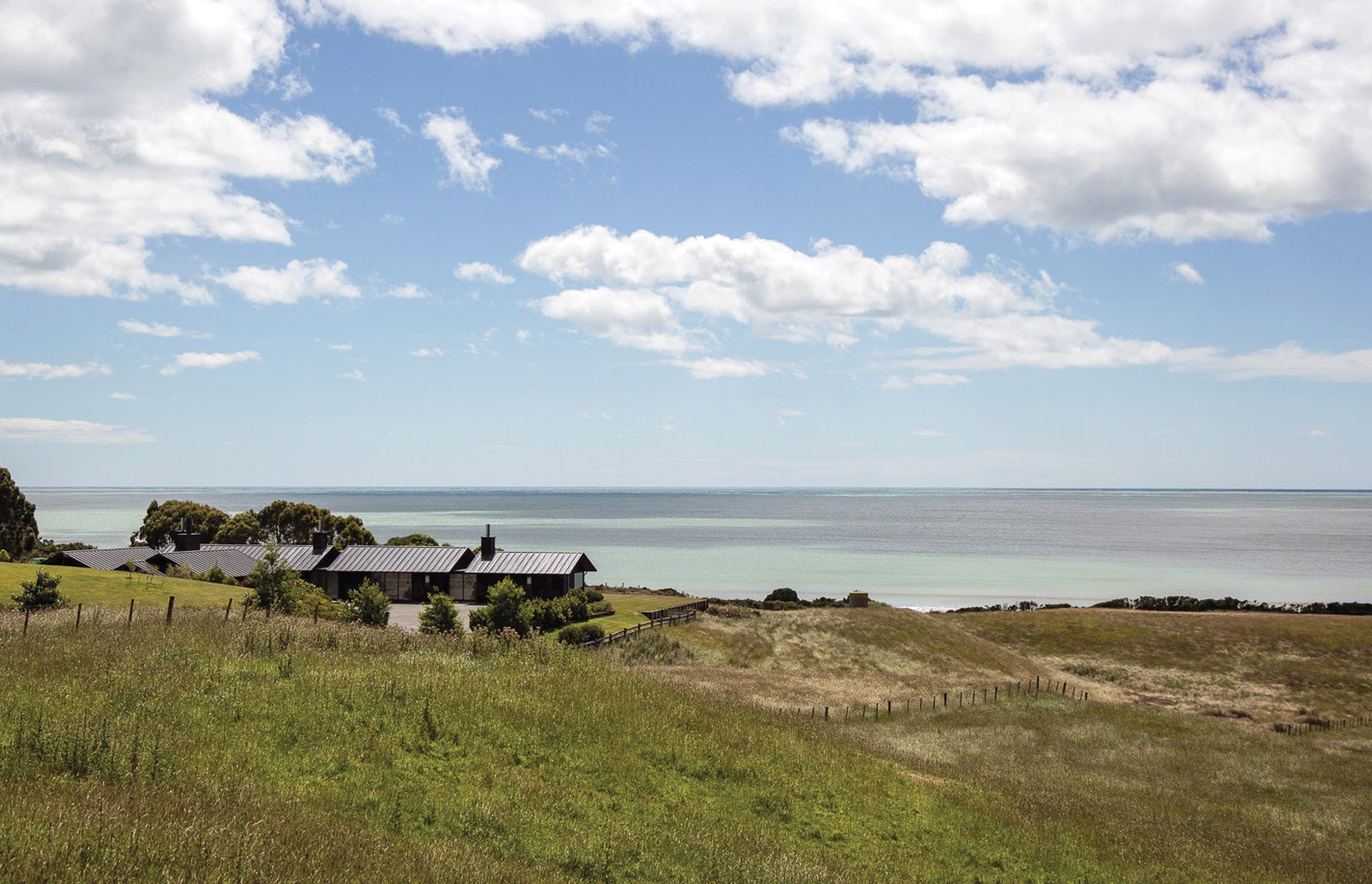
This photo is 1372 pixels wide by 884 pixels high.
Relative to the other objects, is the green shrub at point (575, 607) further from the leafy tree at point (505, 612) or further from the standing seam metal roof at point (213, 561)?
the standing seam metal roof at point (213, 561)

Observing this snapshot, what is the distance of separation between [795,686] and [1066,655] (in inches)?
1271

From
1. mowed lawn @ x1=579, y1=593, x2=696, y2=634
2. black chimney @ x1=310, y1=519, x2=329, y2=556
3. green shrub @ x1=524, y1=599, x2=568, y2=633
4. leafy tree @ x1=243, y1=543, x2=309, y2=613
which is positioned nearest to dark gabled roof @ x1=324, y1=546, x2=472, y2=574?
black chimney @ x1=310, y1=519, x2=329, y2=556

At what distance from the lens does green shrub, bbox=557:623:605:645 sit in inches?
1820

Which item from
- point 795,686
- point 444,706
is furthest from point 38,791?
point 795,686

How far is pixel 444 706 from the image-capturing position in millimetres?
13766

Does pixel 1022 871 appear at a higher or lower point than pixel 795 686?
higher

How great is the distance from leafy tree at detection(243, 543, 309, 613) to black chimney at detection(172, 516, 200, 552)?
38.6 metres

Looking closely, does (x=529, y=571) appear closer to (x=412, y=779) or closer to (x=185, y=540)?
(x=185, y=540)

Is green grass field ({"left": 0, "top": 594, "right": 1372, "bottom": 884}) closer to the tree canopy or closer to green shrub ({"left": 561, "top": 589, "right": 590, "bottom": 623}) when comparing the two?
green shrub ({"left": 561, "top": 589, "right": 590, "bottom": 623})

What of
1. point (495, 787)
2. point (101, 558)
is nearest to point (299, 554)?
point (101, 558)

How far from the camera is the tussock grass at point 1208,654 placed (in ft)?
169

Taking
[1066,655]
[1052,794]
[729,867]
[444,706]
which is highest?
[444,706]

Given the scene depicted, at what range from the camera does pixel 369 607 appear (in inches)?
1604

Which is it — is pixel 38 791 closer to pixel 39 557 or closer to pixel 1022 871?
pixel 1022 871
